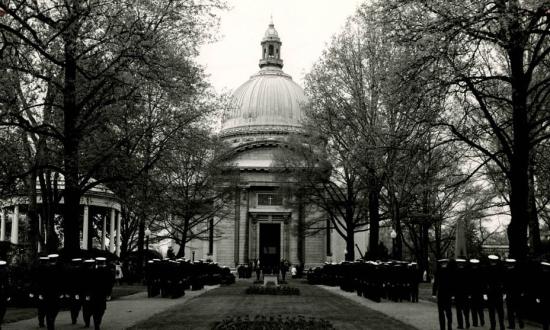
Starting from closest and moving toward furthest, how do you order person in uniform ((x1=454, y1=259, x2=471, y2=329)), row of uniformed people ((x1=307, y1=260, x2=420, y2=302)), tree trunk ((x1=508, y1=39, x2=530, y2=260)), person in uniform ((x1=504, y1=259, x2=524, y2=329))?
person in uniform ((x1=454, y1=259, x2=471, y2=329))
person in uniform ((x1=504, y1=259, x2=524, y2=329))
tree trunk ((x1=508, y1=39, x2=530, y2=260))
row of uniformed people ((x1=307, y1=260, x2=420, y2=302))

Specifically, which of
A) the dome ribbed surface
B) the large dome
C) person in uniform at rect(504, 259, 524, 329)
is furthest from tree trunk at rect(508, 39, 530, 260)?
the dome ribbed surface

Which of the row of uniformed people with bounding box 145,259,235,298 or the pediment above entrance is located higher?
the pediment above entrance

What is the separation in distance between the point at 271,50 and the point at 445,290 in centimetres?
9141

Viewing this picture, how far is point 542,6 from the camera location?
1752 centimetres

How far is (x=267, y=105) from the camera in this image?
91.7 metres

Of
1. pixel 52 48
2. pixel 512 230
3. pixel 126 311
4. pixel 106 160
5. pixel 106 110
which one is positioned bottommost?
pixel 126 311

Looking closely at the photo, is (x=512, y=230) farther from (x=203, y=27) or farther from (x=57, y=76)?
(x=57, y=76)

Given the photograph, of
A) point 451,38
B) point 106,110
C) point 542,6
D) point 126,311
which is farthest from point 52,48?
point 542,6

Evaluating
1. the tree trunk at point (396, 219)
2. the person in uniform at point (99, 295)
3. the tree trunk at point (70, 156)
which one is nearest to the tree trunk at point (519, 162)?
the person in uniform at point (99, 295)

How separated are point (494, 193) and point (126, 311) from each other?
91.7ft

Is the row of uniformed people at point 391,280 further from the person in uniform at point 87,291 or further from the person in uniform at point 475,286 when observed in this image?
the person in uniform at point 87,291

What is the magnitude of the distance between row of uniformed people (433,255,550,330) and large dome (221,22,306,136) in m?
67.9

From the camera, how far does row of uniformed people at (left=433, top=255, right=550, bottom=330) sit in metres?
16.5

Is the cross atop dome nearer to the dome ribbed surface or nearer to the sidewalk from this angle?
the dome ribbed surface
